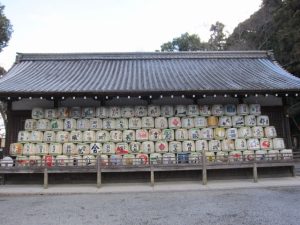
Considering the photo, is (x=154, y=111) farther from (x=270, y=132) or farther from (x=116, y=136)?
(x=270, y=132)

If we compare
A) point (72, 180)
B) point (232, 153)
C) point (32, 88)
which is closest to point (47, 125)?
point (32, 88)

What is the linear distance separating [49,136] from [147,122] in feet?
13.3

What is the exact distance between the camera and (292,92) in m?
12.4

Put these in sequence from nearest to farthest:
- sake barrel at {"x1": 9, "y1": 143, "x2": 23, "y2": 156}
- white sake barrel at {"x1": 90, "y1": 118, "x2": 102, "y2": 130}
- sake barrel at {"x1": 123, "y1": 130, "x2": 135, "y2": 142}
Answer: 1. sake barrel at {"x1": 9, "y1": 143, "x2": 23, "y2": 156}
2. sake barrel at {"x1": 123, "y1": 130, "x2": 135, "y2": 142}
3. white sake barrel at {"x1": 90, "y1": 118, "x2": 102, "y2": 130}

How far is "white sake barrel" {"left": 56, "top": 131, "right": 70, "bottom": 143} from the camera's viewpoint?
12.3 meters

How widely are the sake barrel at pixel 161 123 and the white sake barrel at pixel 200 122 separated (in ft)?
4.16

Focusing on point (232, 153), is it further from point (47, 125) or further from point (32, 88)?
point (32, 88)

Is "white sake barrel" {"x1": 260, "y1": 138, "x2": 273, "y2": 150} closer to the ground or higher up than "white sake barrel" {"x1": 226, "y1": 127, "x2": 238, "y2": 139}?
closer to the ground

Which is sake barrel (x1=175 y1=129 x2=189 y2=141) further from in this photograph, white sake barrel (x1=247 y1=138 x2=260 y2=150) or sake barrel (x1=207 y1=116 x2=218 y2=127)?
white sake barrel (x1=247 y1=138 x2=260 y2=150)

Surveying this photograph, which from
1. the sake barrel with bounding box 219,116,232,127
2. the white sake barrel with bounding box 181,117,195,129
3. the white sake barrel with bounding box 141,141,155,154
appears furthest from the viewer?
the sake barrel with bounding box 219,116,232,127

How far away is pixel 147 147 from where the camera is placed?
12.2 meters

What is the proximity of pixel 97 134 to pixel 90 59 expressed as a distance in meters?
6.99

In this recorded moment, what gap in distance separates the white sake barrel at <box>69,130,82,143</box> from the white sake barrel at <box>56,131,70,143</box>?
15 centimetres

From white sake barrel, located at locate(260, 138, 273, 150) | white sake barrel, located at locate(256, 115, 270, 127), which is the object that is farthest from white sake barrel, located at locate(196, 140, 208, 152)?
white sake barrel, located at locate(256, 115, 270, 127)
